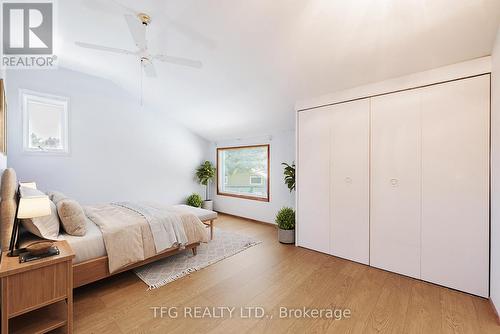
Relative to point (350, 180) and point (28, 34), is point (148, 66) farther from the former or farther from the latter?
point (350, 180)

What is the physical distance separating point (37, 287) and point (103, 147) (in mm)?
3534

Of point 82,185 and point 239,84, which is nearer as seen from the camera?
point 239,84

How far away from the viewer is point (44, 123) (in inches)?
155

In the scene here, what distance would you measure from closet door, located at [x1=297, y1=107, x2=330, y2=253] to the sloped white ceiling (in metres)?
0.47

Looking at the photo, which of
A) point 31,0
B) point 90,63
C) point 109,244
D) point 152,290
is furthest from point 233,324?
point 90,63

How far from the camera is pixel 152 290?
226cm

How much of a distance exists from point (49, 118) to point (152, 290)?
394 cm

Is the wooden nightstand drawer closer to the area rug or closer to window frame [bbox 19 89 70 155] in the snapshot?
the area rug

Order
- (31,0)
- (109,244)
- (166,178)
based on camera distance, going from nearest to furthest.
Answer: (109,244), (31,0), (166,178)

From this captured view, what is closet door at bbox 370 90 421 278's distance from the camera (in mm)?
2477

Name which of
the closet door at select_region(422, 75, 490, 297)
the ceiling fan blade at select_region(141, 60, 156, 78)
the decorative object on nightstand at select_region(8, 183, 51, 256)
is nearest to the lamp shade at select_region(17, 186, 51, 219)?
the decorative object on nightstand at select_region(8, 183, 51, 256)

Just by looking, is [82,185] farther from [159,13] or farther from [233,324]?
[233,324]

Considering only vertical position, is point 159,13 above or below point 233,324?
above

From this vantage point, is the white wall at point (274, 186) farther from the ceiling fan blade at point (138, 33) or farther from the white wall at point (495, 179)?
the ceiling fan blade at point (138, 33)
